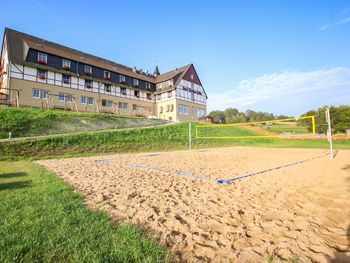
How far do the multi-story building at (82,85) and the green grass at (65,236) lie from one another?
16.0m

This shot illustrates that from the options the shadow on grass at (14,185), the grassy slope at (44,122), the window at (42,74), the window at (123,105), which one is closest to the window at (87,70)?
the window at (42,74)

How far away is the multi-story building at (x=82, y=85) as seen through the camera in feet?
63.5

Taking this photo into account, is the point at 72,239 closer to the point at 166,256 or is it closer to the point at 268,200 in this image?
the point at 166,256

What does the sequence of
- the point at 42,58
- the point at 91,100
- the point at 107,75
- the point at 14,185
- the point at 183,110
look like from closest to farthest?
the point at 14,185 < the point at 42,58 < the point at 91,100 < the point at 107,75 < the point at 183,110

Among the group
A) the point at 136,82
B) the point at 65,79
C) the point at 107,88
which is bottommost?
the point at 107,88

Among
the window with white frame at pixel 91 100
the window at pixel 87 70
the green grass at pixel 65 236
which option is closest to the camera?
the green grass at pixel 65 236

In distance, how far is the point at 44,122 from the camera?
43.1 ft

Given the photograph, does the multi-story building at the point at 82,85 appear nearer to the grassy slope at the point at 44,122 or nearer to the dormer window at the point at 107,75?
the dormer window at the point at 107,75

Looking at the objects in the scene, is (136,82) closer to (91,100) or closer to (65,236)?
(91,100)

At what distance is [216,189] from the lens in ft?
12.5

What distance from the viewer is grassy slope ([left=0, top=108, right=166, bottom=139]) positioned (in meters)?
11.6

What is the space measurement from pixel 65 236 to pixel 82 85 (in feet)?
85.9

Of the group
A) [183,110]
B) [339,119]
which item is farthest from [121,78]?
[339,119]

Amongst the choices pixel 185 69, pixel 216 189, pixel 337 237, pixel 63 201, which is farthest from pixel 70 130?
pixel 185 69
